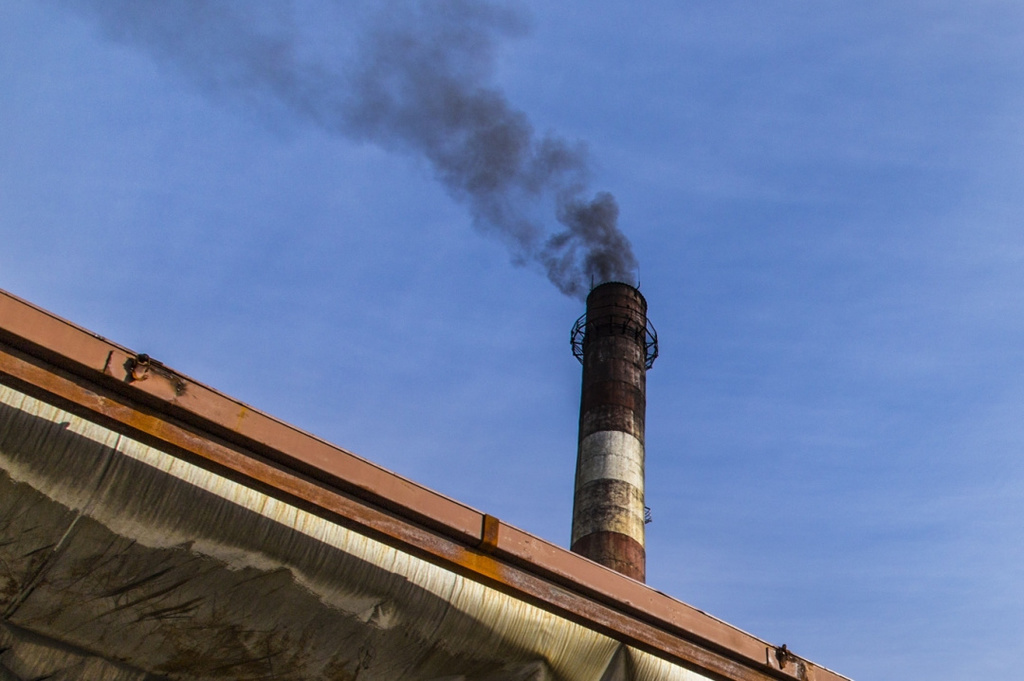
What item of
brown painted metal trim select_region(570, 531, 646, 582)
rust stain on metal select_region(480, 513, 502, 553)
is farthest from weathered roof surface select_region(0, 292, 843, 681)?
brown painted metal trim select_region(570, 531, 646, 582)

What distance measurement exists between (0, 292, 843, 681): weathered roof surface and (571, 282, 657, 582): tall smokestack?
11.1 m

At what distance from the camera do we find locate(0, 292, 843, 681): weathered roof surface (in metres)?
4.58

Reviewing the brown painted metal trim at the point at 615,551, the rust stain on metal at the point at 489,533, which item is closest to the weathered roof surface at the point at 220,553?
the rust stain on metal at the point at 489,533

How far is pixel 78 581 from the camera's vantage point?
4727 millimetres

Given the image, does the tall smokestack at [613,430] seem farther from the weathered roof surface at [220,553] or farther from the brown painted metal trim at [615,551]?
the weathered roof surface at [220,553]

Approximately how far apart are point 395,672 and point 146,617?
1.46m

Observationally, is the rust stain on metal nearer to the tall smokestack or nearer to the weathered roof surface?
the weathered roof surface

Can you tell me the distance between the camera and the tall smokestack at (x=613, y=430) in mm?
16953

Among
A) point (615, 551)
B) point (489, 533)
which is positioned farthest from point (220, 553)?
point (615, 551)

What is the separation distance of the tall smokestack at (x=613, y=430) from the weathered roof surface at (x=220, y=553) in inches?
436

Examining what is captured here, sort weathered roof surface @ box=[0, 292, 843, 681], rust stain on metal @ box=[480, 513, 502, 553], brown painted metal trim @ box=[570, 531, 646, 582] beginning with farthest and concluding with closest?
brown painted metal trim @ box=[570, 531, 646, 582] → rust stain on metal @ box=[480, 513, 502, 553] → weathered roof surface @ box=[0, 292, 843, 681]

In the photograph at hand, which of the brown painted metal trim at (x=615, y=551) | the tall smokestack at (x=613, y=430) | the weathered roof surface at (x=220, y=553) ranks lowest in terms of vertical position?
the weathered roof surface at (x=220, y=553)

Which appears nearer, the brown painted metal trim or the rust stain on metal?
the rust stain on metal

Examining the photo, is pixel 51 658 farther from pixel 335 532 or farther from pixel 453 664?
pixel 453 664
